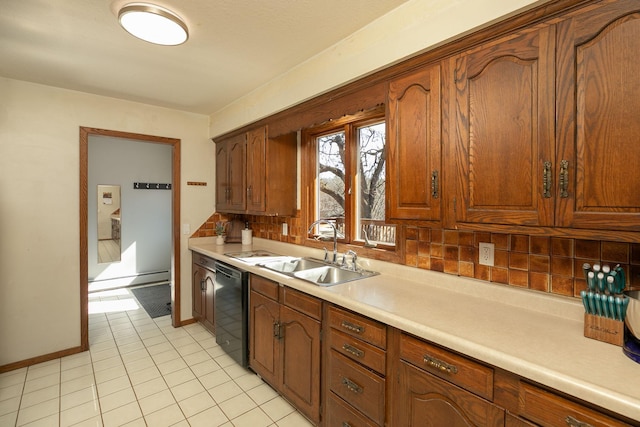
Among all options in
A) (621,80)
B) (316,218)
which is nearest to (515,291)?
(621,80)

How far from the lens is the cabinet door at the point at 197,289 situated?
11.0 ft

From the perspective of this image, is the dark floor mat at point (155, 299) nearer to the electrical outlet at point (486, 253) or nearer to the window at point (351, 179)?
the window at point (351, 179)

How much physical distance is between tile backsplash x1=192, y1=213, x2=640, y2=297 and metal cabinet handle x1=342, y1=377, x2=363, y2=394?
80 centimetres

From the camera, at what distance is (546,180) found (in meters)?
1.18

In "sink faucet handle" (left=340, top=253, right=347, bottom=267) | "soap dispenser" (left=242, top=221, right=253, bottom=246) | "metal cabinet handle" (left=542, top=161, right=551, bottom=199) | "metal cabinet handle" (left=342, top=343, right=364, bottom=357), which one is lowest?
"metal cabinet handle" (left=342, top=343, right=364, bottom=357)

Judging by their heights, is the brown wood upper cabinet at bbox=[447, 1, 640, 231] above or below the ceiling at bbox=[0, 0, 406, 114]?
below

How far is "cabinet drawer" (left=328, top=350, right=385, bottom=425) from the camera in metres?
1.44

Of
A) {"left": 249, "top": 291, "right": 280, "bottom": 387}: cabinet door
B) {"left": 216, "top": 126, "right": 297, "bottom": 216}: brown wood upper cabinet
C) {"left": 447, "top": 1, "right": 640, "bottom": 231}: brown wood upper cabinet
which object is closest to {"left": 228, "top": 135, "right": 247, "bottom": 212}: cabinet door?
{"left": 216, "top": 126, "right": 297, "bottom": 216}: brown wood upper cabinet

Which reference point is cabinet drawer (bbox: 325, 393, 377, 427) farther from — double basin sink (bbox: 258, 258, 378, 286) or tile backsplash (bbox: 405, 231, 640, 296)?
tile backsplash (bbox: 405, 231, 640, 296)

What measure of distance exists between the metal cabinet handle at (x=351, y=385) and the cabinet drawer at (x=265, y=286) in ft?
2.44

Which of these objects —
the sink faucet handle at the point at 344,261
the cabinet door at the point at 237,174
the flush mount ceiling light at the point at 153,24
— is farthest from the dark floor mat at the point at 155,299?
the flush mount ceiling light at the point at 153,24

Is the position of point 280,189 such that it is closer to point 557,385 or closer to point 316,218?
point 316,218

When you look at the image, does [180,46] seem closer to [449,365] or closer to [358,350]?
[358,350]

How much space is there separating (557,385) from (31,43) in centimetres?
330
